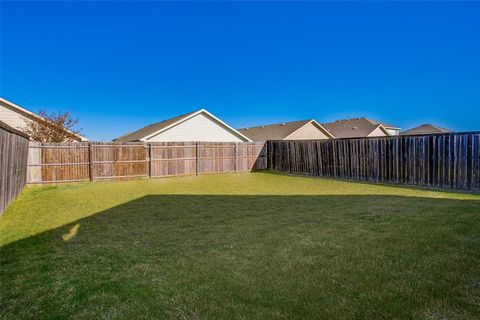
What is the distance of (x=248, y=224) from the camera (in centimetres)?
514

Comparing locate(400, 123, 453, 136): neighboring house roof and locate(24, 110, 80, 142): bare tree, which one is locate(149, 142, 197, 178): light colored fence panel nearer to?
locate(24, 110, 80, 142): bare tree

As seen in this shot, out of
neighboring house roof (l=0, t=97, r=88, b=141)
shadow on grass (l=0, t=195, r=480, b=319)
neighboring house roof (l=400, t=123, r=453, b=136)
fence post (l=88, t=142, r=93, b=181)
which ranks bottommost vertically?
shadow on grass (l=0, t=195, r=480, b=319)

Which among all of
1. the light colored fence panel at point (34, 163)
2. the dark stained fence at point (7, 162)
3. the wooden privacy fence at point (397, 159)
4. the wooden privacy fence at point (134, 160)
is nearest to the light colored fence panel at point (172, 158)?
the wooden privacy fence at point (134, 160)

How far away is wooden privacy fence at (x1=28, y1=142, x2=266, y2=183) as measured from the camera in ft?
38.5

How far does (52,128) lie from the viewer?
15453mm

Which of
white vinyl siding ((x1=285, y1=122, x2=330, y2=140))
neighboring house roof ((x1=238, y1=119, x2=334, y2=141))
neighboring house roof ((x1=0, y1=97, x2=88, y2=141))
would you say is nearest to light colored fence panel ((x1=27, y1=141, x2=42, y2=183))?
neighboring house roof ((x1=0, y1=97, x2=88, y2=141))

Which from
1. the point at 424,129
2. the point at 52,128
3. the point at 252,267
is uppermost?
the point at 424,129

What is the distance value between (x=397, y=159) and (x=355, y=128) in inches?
720

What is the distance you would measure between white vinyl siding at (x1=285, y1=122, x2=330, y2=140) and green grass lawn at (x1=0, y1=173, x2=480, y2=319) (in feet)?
54.9

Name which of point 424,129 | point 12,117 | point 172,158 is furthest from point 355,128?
point 12,117

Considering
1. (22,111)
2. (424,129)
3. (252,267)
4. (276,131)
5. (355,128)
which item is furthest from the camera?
(424,129)

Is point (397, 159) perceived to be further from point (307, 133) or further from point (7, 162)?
point (7, 162)

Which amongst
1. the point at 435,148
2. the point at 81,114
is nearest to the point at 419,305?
the point at 435,148

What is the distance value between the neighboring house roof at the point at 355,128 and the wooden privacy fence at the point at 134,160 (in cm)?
1390
